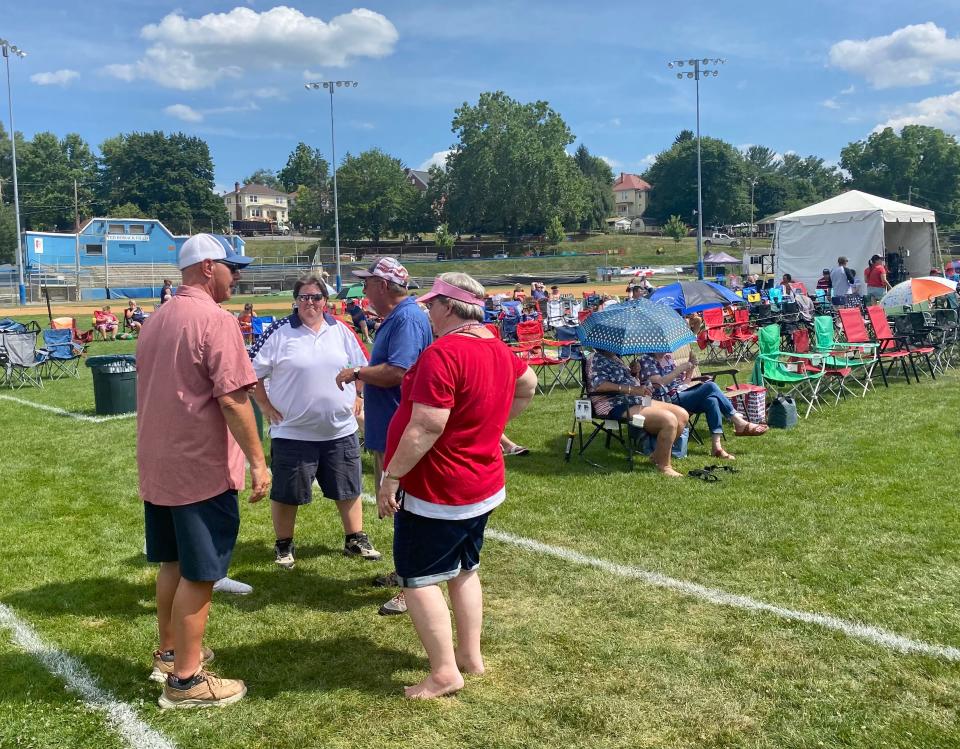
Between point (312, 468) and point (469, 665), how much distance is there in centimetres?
169

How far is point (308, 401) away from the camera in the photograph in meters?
4.56

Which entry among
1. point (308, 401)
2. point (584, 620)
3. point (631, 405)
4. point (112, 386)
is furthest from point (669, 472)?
point (112, 386)

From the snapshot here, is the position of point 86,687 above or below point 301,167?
below

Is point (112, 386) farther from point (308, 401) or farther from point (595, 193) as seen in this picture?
point (595, 193)

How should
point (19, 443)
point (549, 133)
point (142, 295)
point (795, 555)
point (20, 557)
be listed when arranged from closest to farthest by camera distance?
point (795, 555) < point (20, 557) < point (19, 443) < point (142, 295) < point (549, 133)

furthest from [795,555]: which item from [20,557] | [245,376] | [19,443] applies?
[19,443]

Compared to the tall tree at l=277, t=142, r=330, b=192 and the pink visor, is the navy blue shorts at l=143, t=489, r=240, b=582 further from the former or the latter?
the tall tree at l=277, t=142, r=330, b=192

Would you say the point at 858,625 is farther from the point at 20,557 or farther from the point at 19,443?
the point at 19,443

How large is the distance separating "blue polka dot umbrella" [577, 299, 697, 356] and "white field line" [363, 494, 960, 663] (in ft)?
7.03

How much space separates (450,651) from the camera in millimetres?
3270

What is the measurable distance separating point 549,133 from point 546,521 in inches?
3296

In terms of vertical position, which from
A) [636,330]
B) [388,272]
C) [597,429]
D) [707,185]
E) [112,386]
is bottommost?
[597,429]

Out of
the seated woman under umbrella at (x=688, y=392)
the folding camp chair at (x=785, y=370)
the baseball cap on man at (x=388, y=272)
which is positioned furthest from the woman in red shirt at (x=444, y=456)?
the folding camp chair at (x=785, y=370)

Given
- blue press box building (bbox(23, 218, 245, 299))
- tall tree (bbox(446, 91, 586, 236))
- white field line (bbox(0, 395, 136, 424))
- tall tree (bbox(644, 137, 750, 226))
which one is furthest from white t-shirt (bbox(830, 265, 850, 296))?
tall tree (bbox(644, 137, 750, 226))
